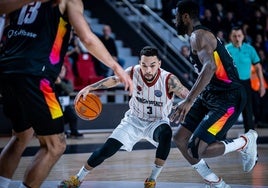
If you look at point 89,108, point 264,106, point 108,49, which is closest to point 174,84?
point 89,108

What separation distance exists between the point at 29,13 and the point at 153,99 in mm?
2151

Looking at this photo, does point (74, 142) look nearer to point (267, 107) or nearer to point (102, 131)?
point (102, 131)

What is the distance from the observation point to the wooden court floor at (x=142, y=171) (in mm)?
6547

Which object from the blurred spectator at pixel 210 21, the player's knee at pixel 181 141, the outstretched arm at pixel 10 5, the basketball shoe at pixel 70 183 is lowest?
the blurred spectator at pixel 210 21

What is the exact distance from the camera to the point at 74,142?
1188 centimetres

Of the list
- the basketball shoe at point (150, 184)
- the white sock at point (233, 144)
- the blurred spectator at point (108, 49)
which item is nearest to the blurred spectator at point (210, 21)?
the blurred spectator at point (108, 49)

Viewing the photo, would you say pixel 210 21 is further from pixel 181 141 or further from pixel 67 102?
pixel 181 141

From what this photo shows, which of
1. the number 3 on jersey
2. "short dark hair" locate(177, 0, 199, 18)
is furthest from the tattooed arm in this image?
the number 3 on jersey

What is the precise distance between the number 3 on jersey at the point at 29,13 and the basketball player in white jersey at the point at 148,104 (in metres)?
1.63

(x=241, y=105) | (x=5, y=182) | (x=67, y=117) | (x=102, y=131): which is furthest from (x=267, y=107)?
(x=5, y=182)

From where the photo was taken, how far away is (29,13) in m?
4.88

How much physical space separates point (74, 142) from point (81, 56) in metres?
2.94

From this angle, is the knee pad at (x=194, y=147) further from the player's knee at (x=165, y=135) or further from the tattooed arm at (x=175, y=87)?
Answer: the tattooed arm at (x=175, y=87)

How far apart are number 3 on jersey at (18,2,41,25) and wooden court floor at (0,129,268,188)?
1.97 m
